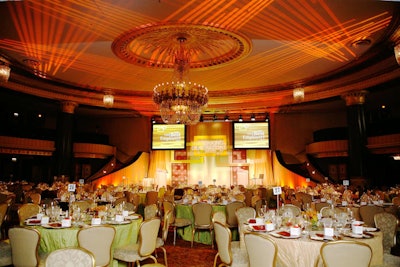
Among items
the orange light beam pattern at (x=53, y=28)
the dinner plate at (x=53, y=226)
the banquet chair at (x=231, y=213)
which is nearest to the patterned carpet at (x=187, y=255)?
the banquet chair at (x=231, y=213)

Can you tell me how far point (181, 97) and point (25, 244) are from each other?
15.2 feet

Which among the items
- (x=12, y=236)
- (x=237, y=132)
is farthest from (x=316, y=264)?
(x=237, y=132)

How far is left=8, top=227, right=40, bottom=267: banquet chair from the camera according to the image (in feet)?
11.6

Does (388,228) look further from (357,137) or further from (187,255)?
(357,137)

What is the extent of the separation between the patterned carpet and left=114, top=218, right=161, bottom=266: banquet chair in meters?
1.12

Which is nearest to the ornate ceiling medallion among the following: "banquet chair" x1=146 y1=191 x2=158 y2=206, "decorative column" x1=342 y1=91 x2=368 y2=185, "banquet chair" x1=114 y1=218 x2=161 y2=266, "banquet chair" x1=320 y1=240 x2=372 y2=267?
"banquet chair" x1=146 y1=191 x2=158 y2=206

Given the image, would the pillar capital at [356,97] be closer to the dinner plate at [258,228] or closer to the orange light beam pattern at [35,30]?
the dinner plate at [258,228]

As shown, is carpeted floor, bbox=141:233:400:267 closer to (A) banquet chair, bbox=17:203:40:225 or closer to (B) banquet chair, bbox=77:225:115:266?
(B) banquet chair, bbox=77:225:115:266

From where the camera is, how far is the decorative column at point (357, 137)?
995cm

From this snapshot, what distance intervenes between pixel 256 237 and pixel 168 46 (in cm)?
552

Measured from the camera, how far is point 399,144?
10.3 meters

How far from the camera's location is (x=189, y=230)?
7.14 metres

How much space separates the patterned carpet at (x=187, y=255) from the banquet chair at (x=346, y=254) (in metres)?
2.65

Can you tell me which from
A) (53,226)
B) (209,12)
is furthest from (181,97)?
(53,226)
